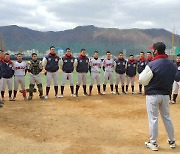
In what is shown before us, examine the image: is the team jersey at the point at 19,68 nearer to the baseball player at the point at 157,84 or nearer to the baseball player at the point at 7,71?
the baseball player at the point at 7,71

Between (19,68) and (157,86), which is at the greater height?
(19,68)

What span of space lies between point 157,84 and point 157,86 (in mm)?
39

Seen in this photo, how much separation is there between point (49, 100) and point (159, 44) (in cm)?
665

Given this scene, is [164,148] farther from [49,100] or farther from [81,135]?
[49,100]

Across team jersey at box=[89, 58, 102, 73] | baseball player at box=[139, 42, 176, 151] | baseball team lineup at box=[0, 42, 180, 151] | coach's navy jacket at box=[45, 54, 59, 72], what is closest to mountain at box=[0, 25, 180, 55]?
baseball team lineup at box=[0, 42, 180, 151]

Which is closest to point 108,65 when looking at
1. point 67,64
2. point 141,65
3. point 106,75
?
point 106,75

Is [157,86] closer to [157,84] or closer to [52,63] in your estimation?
[157,84]

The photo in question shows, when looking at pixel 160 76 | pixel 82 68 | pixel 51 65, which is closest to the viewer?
pixel 160 76

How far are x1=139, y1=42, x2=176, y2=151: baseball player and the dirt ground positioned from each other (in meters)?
0.49

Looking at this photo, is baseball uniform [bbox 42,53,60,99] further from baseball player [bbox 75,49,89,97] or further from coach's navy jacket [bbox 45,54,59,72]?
baseball player [bbox 75,49,89,97]

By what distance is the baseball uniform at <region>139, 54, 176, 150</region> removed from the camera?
218 inches

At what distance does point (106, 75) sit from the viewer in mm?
13305

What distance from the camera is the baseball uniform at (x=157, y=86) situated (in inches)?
218

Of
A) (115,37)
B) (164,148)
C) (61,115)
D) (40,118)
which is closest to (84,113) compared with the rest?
(61,115)
